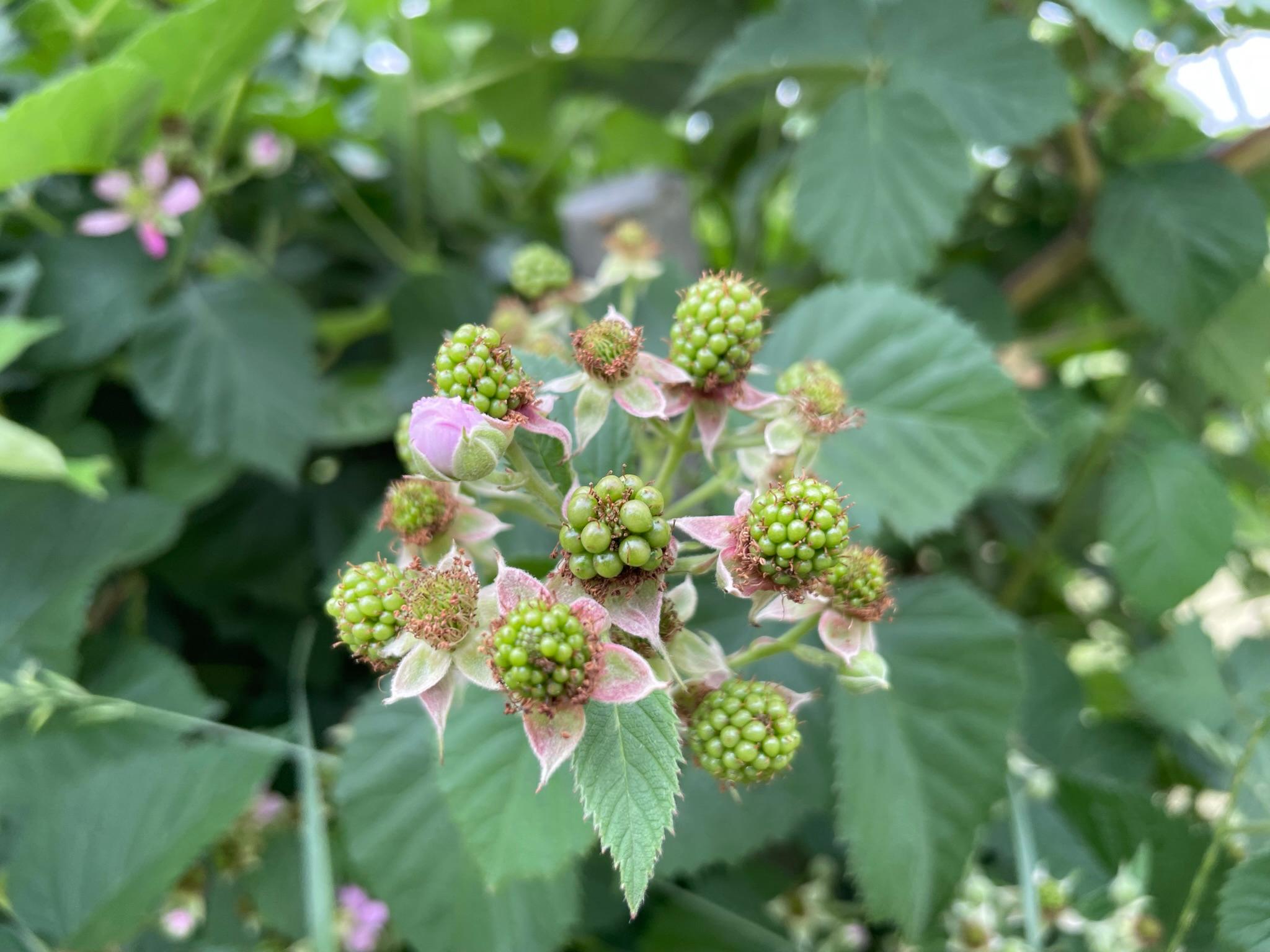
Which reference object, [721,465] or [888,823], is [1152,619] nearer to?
[888,823]

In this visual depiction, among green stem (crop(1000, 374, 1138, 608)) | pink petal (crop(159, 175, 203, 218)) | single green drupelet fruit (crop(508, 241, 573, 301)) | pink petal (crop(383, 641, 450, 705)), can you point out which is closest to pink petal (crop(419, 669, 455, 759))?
pink petal (crop(383, 641, 450, 705))

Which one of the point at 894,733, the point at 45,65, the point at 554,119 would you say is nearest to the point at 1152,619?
the point at 894,733

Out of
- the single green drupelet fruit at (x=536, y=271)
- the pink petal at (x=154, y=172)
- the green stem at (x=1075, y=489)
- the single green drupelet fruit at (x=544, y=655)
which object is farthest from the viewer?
the green stem at (x=1075, y=489)

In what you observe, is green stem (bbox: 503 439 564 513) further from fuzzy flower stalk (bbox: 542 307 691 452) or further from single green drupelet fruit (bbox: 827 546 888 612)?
single green drupelet fruit (bbox: 827 546 888 612)

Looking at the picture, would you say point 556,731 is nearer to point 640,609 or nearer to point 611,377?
point 640,609

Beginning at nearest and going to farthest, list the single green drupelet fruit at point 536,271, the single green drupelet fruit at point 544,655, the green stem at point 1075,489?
the single green drupelet fruit at point 544,655 < the single green drupelet fruit at point 536,271 < the green stem at point 1075,489

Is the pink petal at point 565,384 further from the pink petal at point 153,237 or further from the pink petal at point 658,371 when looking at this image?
the pink petal at point 153,237

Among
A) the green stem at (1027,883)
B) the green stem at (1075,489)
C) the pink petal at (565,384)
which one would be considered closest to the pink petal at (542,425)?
the pink petal at (565,384)
